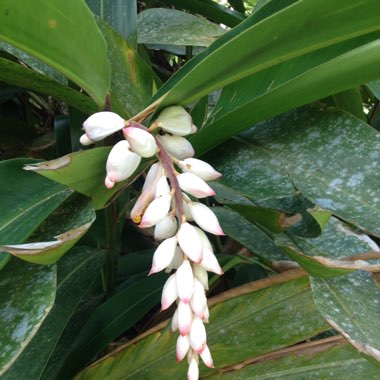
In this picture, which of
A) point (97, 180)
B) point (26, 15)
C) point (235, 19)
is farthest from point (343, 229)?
point (235, 19)

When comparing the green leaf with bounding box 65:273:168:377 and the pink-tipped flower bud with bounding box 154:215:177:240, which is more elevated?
the pink-tipped flower bud with bounding box 154:215:177:240

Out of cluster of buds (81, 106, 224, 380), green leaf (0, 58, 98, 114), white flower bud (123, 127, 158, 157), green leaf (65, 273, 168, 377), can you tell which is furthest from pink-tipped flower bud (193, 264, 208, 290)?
green leaf (65, 273, 168, 377)

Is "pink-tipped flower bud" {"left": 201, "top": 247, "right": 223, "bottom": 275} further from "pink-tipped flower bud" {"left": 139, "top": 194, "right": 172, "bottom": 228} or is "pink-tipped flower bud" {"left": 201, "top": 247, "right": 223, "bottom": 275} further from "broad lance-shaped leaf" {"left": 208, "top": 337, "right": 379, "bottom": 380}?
"broad lance-shaped leaf" {"left": 208, "top": 337, "right": 379, "bottom": 380}

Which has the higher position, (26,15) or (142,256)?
(26,15)

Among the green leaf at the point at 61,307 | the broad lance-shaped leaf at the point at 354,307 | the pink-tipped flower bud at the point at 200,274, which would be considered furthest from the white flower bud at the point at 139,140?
the green leaf at the point at 61,307

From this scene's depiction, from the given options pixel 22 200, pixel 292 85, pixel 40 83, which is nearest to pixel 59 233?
pixel 22 200

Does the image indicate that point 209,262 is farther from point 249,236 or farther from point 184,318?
point 249,236

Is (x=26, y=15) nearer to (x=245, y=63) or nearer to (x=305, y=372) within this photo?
(x=245, y=63)
